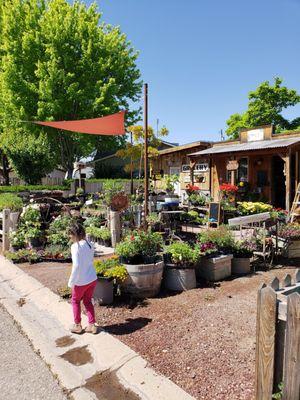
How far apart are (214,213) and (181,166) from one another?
8128 millimetres

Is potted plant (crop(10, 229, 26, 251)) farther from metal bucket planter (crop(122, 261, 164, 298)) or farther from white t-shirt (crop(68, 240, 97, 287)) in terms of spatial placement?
white t-shirt (crop(68, 240, 97, 287))

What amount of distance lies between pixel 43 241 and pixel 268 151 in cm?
906

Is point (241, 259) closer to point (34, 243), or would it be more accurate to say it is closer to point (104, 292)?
point (104, 292)

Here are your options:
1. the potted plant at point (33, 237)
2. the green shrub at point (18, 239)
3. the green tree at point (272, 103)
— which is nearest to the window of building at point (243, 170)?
the potted plant at point (33, 237)

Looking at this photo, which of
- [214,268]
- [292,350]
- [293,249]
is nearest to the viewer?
[292,350]

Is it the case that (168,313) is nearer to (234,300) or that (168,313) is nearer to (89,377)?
(234,300)

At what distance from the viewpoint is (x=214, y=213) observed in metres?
12.4

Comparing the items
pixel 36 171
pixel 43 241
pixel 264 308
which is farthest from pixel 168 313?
pixel 36 171

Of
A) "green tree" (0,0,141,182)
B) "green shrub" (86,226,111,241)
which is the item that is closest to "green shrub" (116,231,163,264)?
"green shrub" (86,226,111,241)

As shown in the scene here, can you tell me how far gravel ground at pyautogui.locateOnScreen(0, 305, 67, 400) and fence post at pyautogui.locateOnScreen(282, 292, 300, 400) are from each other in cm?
202

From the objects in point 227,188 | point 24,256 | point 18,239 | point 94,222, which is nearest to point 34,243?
point 18,239

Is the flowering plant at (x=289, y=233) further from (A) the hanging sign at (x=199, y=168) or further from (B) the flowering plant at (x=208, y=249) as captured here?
(A) the hanging sign at (x=199, y=168)

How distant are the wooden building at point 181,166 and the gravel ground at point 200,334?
40.7ft

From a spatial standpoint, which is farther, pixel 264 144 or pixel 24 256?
pixel 264 144
